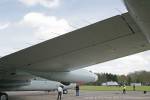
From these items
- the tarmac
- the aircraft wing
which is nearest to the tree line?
the tarmac

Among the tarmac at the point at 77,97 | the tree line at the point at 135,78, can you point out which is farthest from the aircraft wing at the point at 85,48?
the tree line at the point at 135,78

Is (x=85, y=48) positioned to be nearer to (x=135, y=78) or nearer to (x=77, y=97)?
(x=77, y=97)

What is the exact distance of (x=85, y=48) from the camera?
12969 millimetres

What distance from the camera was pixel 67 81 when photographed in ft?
64.5

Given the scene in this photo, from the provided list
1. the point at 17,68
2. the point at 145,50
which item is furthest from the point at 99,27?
the point at 17,68

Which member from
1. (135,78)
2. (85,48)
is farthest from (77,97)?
(135,78)

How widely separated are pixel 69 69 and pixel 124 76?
419 feet

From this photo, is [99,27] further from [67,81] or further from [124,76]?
[124,76]

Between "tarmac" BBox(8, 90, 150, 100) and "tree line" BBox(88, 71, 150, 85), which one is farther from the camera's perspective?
"tree line" BBox(88, 71, 150, 85)

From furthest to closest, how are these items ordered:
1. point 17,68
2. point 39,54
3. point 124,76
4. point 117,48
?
→ point 124,76
point 17,68
point 39,54
point 117,48

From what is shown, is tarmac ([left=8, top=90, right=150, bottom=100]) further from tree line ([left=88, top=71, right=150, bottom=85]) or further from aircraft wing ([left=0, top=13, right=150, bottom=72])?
tree line ([left=88, top=71, right=150, bottom=85])

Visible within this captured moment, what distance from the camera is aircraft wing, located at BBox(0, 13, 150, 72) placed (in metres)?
9.96

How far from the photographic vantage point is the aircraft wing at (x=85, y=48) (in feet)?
32.7

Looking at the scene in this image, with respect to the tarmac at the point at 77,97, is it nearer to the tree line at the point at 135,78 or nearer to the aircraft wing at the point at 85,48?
the aircraft wing at the point at 85,48
